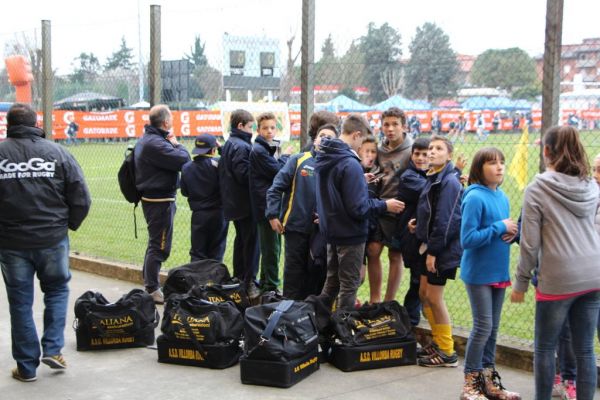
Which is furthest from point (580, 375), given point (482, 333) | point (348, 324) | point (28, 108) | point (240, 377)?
point (28, 108)

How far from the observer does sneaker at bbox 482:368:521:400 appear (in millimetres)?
5039

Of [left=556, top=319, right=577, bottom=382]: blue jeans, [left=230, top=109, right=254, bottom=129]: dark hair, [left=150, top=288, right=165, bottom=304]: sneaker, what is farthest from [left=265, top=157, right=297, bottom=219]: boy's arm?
[left=556, top=319, right=577, bottom=382]: blue jeans

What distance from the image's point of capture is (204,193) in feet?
24.9

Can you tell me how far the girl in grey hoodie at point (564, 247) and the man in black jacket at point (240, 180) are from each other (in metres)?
3.45

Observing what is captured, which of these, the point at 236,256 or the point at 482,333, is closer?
the point at 482,333

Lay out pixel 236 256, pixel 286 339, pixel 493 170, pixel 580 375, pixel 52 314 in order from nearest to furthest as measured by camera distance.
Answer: pixel 580 375 < pixel 493 170 < pixel 286 339 < pixel 52 314 < pixel 236 256

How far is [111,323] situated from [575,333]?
3547 mm

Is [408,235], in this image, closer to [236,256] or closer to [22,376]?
[236,256]

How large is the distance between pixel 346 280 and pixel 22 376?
2433 mm

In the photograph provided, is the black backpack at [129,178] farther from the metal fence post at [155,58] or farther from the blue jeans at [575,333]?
the blue jeans at [575,333]

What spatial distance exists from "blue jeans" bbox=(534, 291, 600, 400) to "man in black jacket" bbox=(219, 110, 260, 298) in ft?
11.5

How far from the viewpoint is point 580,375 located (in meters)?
4.35

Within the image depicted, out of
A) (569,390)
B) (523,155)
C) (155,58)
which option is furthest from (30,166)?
(523,155)

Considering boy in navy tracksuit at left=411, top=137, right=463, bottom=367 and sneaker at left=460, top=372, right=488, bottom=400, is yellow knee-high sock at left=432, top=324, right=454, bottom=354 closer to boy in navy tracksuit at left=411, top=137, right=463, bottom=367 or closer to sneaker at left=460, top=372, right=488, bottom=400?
boy in navy tracksuit at left=411, top=137, right=463, bottom=367
